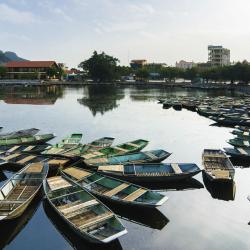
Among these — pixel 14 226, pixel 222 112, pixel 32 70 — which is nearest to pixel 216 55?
pixel 32 70

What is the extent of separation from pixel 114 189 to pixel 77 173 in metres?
3.65

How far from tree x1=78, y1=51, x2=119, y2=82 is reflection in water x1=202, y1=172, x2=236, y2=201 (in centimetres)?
11828

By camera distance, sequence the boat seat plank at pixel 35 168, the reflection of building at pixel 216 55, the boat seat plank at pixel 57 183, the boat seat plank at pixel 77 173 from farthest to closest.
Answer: the reflection of building at pixel 216 55, the boat seat plank at pixel 35 168, the boat seat plank at pixel 77 173, the boat seat plank at pixel 57 183

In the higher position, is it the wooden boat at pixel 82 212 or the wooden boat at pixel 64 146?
the wooden boat at pixel 64 146

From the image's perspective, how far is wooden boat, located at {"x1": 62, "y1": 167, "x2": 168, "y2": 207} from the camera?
1889cm

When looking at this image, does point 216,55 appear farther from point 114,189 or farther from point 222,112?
point 114,189

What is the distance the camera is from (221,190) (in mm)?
22984

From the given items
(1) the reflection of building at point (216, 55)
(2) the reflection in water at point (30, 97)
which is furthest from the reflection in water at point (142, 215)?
(1) the reflection of building at point (216, 55)

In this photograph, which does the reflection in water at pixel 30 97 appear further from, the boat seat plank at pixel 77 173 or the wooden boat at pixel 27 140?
the boat seat plank at pixel 77 173

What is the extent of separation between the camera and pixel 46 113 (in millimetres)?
58906

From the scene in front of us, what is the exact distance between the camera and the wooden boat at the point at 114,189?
744 inches

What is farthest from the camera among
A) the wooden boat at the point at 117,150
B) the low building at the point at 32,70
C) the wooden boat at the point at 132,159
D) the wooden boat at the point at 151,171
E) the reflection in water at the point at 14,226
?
the low building at the point at 32,70

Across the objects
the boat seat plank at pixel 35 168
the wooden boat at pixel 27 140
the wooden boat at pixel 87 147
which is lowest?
the boat seat plank at pixel 35 168

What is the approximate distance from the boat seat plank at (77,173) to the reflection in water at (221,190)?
813 cm
